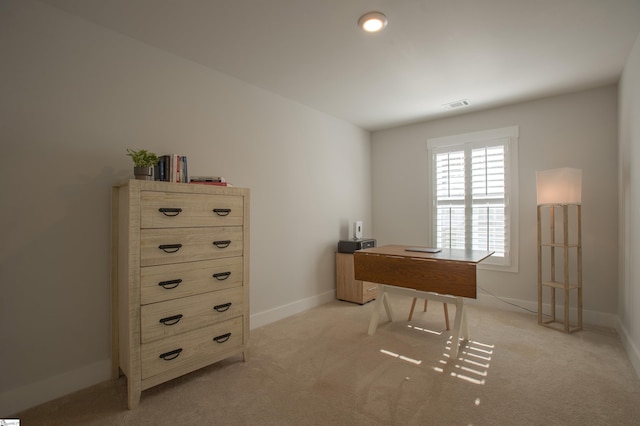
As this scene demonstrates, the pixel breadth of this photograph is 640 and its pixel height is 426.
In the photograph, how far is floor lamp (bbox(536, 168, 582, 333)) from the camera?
2.80 metres

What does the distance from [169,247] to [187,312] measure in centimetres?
44

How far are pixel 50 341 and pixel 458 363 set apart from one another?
2716mm

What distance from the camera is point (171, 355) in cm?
188

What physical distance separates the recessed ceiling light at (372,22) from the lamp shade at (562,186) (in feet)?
7.05

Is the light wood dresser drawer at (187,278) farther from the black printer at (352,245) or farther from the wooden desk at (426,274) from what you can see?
the black printer at (352,245)

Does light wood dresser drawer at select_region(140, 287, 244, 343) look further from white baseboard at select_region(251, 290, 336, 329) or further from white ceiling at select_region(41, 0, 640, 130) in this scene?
white ceiling at select_region(41, 0, 640, 130)

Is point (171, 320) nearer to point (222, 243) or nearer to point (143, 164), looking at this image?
point (222, 243)

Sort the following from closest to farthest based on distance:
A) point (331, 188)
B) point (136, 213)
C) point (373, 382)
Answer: point (136, 213) < point (373, 382) < point (331, 188)

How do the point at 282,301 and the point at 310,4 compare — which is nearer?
the point at 310,4

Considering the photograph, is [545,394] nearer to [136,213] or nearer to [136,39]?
[136,213]

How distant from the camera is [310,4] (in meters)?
1.85

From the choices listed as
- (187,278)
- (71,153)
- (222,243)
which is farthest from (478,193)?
(71,153)

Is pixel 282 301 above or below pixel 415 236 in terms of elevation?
below

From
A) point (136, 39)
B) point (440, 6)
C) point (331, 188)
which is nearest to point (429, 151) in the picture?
point (331, 188)
